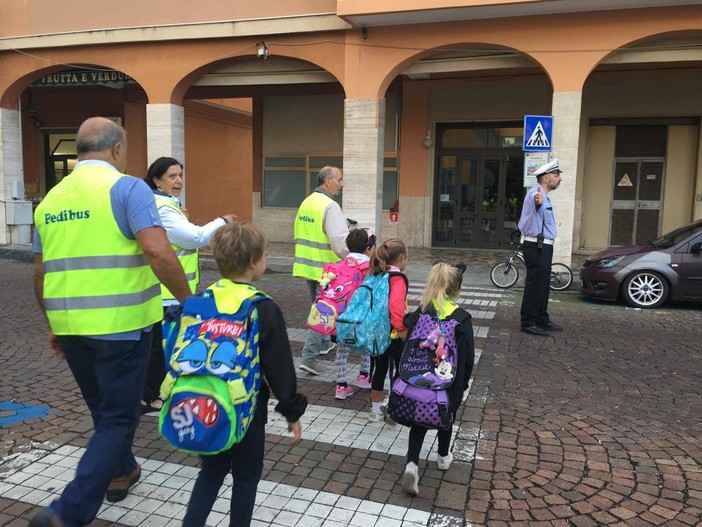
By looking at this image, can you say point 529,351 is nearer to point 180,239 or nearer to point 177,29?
point 180,239

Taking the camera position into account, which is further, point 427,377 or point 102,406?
point 427,377

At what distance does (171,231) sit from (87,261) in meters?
1.03

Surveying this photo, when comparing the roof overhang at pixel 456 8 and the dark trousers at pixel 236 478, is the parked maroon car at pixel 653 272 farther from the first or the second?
the dark trousers at pixel 236 478

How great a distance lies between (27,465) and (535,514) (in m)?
2.94

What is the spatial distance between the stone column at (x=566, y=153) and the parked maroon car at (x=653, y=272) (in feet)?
7.98

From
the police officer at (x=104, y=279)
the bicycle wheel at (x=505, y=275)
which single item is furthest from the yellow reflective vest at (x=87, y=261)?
the bicycle wheel at (x=505, y=275)

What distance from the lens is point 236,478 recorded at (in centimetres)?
254

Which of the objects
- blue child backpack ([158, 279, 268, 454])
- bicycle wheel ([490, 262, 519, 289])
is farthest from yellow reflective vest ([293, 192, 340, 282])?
bicycle wheel ([490, 262, 519, 289])

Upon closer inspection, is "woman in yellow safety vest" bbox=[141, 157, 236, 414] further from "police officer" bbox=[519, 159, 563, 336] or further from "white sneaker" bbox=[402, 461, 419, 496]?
"police officer" bbox=[519, 159, 563, 336]

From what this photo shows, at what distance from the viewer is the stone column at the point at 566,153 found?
11.8 m

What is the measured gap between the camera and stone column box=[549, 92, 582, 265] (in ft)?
38.8

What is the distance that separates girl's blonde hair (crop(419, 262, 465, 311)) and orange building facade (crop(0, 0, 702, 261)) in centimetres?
914

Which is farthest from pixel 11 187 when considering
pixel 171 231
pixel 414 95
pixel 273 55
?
pixel 171 231

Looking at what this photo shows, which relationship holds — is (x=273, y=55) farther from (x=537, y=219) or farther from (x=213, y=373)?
(x=213, y=373)
